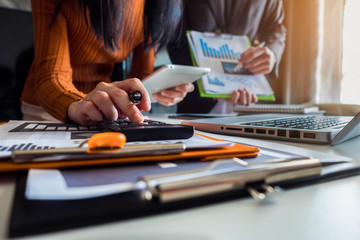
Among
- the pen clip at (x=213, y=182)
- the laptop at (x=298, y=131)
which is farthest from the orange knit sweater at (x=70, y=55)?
the pen clip at (x=213, y=182)

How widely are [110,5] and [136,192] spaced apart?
77cm

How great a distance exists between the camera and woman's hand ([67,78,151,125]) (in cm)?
43

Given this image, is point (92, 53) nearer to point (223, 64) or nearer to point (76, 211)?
point (223, 64)

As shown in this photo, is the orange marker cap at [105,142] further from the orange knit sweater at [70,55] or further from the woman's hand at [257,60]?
the woman's hand at [257,60]

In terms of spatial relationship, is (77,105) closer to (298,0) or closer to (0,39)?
(0,39)

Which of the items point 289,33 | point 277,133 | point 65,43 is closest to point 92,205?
point 277,133

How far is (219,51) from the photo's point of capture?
1.14 m

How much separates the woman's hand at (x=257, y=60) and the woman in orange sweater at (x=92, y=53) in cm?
35

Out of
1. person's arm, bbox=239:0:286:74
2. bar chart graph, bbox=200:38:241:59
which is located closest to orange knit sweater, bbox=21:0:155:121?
bar chart graph, bbox=200:38:241:59

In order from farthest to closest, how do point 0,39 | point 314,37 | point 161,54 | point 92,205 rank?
point 314,37 → point 161,54 → point 0,39 → point 92,205

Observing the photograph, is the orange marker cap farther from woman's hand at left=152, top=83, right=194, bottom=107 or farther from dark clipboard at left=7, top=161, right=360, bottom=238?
woman's hand at left=152, top=83, right=194, bottom=107

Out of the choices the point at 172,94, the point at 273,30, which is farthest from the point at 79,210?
the point at 273,30

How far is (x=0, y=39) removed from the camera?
1.00 meters

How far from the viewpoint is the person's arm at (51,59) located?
633 mm
